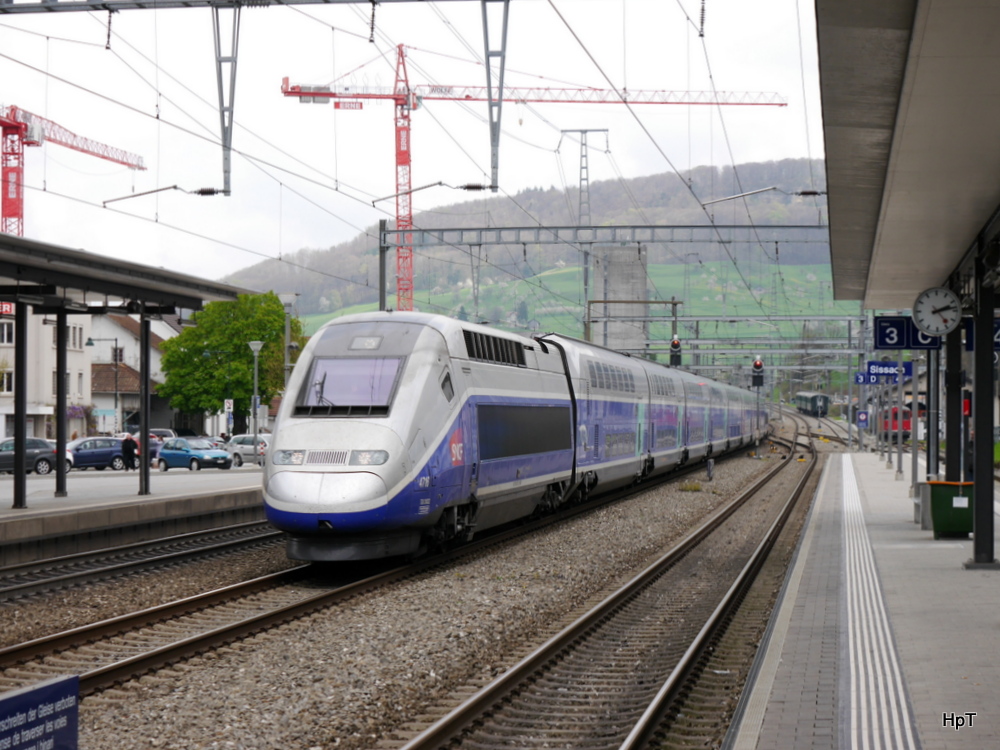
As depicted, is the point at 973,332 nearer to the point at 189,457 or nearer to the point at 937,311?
the point at 937,311

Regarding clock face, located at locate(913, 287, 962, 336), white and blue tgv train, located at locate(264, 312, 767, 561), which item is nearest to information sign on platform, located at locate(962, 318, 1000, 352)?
clock face, located at locate(913, 287, 962, 336)

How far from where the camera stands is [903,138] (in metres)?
9.88

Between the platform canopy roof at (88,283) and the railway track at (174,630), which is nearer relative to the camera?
the railway track at (174,630)

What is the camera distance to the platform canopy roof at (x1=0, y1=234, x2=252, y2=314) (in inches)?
712

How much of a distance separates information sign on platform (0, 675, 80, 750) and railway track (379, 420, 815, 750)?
3338 millimetres

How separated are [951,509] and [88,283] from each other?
15.4 meters

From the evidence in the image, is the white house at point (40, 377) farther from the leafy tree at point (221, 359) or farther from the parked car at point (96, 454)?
the parked car at point (96, 454)

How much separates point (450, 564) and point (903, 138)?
8524 millimetres

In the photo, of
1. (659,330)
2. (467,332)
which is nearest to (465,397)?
(467,332)

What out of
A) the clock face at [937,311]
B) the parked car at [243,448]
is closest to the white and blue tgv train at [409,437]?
the clock face at [937,311]

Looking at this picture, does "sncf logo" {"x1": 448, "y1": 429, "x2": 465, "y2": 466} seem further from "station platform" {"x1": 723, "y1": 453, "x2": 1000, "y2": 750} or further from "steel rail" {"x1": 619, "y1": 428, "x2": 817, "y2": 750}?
"station platform" {"x1": 723, "y1": 453, "x2": 1000, "y2": 750}

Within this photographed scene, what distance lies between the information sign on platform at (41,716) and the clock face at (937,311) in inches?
559

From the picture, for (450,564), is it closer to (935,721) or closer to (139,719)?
(139,719)

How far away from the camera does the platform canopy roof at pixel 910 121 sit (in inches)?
287
